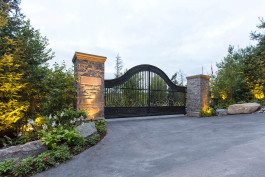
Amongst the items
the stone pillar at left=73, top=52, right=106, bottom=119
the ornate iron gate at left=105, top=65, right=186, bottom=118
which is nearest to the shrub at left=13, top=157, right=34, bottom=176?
the stone pillar at left=73, top=52, right=106, bottom=119

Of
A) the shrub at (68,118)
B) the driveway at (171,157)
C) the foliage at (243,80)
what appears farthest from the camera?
the foliage at (243,80)

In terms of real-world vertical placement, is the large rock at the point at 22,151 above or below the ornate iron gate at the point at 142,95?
below

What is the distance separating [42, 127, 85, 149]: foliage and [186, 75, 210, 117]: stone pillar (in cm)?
1014

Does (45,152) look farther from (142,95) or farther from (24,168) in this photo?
(142,95)

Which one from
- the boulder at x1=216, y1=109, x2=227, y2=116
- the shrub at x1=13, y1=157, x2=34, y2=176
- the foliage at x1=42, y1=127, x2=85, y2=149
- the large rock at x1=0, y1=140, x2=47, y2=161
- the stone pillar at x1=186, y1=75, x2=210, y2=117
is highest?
the stone pillar at x1=186, y1=75, x2=210, y2=117

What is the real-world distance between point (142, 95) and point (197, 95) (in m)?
3.87

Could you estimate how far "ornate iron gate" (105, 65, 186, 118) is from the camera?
12430 mm

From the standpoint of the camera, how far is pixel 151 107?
1420 cm

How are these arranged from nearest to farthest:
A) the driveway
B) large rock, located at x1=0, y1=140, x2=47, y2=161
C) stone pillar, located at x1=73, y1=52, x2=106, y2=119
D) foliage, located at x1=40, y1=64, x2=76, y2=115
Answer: the driveway, large rock, located at x1=0, y1=140, x2=47, y2=161, foliage, located at x1=40, y1=64, x2=76, y2=115, stone pillar, located at x1=73, y1=52, x2=106, y2=119

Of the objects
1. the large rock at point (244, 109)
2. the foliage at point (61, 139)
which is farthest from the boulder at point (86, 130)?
the large rock at point (244, 109)

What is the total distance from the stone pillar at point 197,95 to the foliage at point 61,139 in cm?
1014

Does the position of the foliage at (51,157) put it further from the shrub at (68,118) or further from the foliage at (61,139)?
the shrub at (68,118)

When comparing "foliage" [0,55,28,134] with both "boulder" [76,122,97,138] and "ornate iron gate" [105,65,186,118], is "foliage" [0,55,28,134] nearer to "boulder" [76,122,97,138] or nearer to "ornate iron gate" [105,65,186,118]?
"boulder" [76,122,97,138]

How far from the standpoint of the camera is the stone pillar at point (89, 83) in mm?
9984
